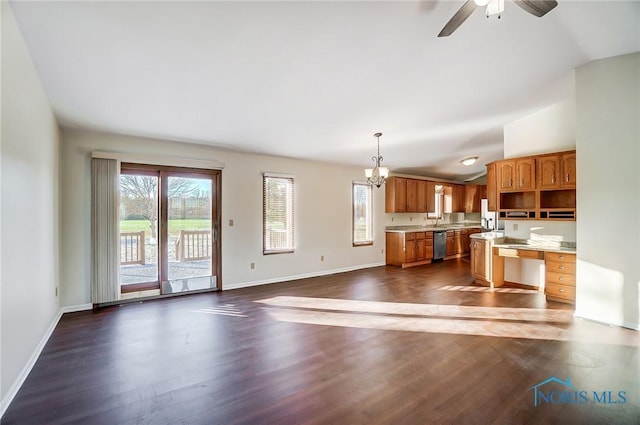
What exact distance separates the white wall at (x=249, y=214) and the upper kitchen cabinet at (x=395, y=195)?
0.63 feet

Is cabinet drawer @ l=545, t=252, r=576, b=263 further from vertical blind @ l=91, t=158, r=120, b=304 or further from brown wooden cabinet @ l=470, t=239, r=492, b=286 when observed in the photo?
vertical blind @ l=91, t=158, r=120, b=304

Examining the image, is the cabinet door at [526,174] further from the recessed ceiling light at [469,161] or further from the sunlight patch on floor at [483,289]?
the recessed ceiling light at [469,161]

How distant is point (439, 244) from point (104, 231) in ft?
24.8

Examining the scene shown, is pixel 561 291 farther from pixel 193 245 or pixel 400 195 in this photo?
pixel 193 245

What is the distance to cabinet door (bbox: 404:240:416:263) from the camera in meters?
7.42

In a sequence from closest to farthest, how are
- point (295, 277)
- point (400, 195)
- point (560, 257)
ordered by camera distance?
point (560, 257)
point (295, 277)
point (400, 195)

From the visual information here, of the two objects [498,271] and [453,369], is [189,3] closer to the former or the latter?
[453,369]

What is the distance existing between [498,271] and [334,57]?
15.5 feet

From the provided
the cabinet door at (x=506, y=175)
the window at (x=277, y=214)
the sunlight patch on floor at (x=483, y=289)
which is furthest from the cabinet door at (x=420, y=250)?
the window at (x=277, y=214)

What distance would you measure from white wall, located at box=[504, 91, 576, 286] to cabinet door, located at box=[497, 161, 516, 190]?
311 mm

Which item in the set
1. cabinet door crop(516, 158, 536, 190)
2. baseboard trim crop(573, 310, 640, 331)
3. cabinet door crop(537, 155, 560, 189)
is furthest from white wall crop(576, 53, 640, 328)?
cabinet door crop(516, 158, 536, 190)

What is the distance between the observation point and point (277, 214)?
19.4 feet

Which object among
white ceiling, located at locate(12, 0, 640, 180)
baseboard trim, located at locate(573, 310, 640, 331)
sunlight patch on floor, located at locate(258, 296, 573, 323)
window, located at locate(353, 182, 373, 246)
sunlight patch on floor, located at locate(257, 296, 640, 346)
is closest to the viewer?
white ceiling, located at locate(12, 0, 640, 180)

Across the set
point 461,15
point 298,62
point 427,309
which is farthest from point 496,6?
point 427,309
